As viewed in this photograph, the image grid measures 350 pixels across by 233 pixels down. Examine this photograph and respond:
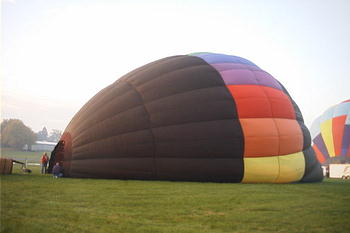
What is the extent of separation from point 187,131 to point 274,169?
9.35 ft

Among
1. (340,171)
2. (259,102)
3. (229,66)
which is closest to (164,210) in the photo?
(259,102)

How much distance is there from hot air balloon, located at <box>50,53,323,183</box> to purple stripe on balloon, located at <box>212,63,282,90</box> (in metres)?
0.04

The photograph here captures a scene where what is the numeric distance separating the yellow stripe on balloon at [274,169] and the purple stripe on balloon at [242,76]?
248cm

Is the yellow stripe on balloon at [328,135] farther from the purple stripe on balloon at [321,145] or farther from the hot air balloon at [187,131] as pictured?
the hot air balloon at [187,131]

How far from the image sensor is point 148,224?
488 cm

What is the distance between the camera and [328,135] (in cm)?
2925

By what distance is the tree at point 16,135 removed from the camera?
7169 centimetres

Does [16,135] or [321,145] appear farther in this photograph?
[16,135]

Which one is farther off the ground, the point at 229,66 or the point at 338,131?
the point at 229,66

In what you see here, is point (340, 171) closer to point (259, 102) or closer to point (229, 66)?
point (259, 102)

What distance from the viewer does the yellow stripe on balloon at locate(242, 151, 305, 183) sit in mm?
10617

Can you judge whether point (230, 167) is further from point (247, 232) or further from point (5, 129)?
point (5, 129)

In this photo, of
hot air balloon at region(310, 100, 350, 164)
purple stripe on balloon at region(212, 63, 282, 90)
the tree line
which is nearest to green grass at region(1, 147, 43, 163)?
the tree line

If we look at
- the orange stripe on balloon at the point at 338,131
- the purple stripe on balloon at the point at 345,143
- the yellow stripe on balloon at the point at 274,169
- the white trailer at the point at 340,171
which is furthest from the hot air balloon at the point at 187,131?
the orange stripe on balloon at the point at 338,131
